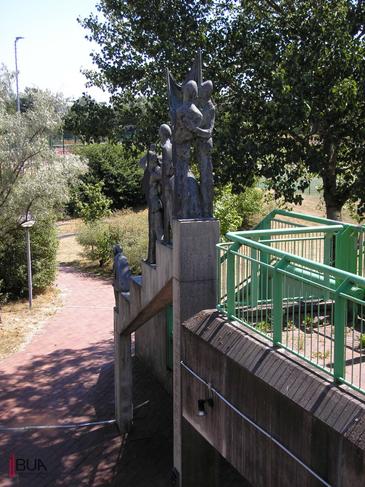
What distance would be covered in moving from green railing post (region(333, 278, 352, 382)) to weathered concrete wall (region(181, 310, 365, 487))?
111mm

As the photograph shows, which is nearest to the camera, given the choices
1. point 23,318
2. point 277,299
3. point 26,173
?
point 277,299

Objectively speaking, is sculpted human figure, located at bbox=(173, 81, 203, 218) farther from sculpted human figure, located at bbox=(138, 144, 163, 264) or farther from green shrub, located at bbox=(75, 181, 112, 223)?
green shrub, located at bbox=(75, 181, 112, 223)

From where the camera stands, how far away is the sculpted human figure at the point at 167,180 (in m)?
6.50

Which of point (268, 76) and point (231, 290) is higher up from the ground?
point (268, 76)

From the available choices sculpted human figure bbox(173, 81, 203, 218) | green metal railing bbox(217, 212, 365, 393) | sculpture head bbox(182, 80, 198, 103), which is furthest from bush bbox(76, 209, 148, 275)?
sculpture head bbox(182, 80, 198, 103)

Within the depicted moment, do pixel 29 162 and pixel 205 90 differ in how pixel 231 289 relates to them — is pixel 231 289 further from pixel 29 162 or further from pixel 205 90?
pixel 29 162

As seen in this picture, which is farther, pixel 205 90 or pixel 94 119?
pixel 94 119

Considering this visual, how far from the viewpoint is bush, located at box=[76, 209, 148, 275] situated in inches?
814

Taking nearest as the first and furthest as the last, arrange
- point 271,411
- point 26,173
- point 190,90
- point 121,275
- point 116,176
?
point 271,411, point 190,90, point 121,275, point 26,173, point 116,176

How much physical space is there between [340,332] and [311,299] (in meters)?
0.79

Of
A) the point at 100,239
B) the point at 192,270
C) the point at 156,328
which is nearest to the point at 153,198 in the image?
the point at 192,270

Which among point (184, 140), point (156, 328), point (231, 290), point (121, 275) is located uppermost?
point (184, 140)

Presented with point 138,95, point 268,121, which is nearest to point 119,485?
point 268,121

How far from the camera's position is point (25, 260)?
687 inches
